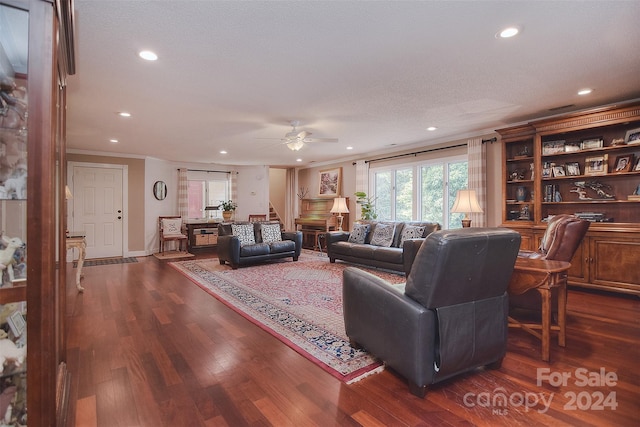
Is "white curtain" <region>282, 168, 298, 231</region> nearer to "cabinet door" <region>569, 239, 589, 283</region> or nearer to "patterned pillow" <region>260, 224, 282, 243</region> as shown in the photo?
"patterned pillow" <region>260, 224, 282, 243</region>

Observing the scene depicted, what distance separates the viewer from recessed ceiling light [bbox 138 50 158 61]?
2535 millimetres

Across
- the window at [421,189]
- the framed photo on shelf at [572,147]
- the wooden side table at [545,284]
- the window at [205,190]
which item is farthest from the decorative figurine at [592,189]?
the window at [205,190]

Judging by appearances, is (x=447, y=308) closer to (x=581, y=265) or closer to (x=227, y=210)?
(x=581, y=265)

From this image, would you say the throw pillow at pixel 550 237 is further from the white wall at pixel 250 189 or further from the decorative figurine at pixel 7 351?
the white wall at pixel 250 189

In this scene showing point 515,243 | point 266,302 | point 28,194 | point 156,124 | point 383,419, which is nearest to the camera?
point 28,194

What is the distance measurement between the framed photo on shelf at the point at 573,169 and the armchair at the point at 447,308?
3296mm

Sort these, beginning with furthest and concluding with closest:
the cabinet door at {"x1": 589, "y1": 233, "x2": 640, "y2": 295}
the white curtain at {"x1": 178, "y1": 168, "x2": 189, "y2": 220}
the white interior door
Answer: the white curtain at {"x1": 178, "y1": 168, "x2": 189, "y2": 220}
the white interior door
the cabinet door at {"x1": 589, "y1": 233, "x2": 640, "y2": 295}

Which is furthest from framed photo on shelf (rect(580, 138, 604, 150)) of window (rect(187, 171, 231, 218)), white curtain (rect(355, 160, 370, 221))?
window (rect(187, 171, 231, 218))

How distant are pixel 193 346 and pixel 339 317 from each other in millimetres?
1343

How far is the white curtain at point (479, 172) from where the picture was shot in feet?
16.9

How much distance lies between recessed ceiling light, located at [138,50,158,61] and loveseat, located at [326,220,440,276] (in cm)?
365

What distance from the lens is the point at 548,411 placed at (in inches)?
68.0

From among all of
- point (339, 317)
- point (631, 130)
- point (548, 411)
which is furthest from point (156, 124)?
point (631, 130)

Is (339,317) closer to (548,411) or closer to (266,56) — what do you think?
(548,411)
